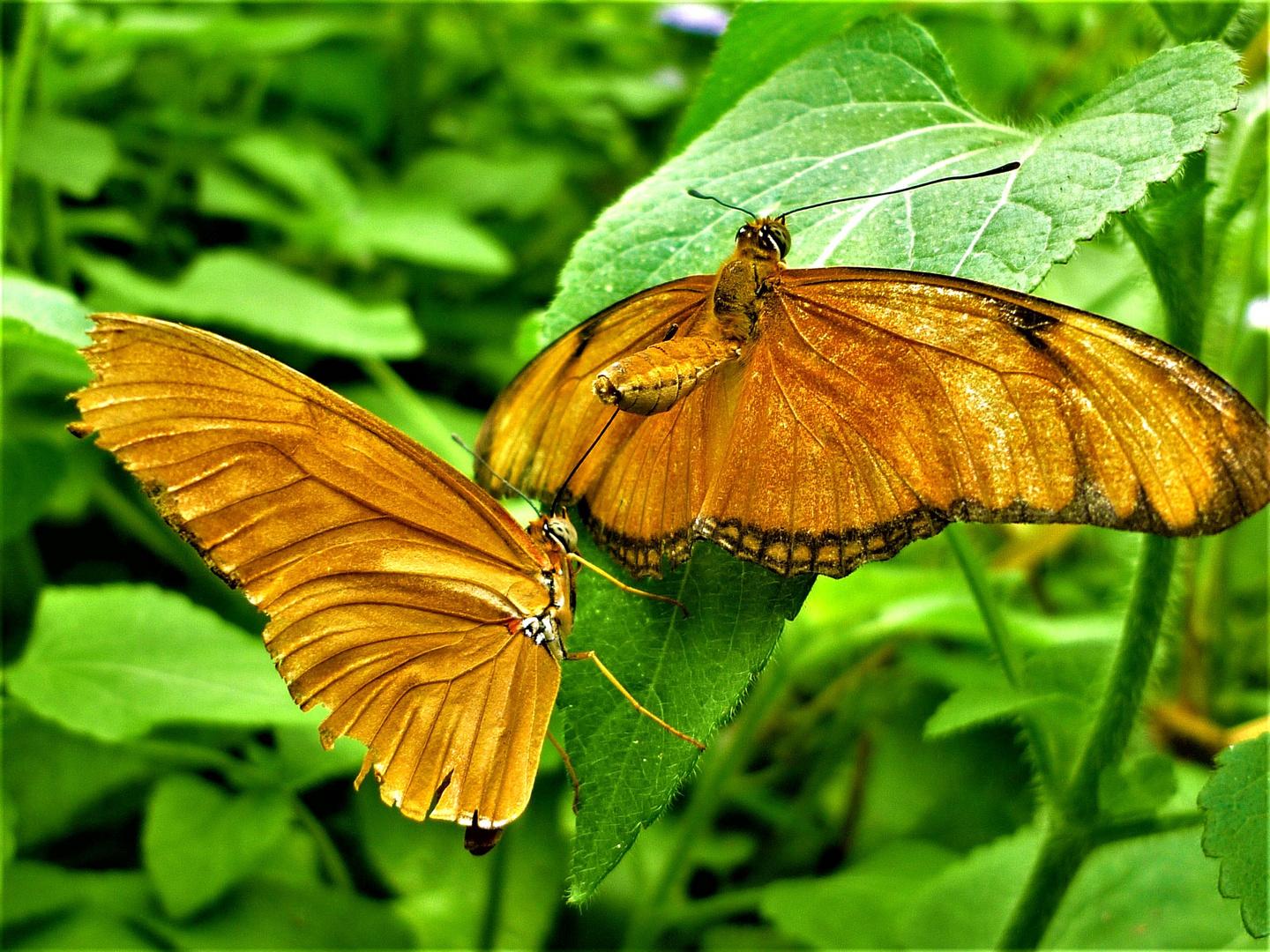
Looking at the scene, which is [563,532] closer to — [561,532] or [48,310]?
[561,532]

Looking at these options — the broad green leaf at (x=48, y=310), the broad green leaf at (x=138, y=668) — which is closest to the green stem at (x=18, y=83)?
the broad green leaf at (x=48, y=310)

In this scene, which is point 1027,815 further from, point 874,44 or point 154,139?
point 154,139

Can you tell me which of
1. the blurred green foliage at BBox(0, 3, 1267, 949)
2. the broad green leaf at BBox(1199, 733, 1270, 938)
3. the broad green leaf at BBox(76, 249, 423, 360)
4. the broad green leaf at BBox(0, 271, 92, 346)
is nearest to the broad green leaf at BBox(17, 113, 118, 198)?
the blurred green foliage at BBox(0, 3, 1267, 949)

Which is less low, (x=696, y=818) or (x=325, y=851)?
(x=696, y=818)

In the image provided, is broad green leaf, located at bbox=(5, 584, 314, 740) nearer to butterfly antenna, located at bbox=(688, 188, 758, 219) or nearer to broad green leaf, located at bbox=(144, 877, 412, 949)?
broad green leaf, located at bbox=(144, 877, 412, 949)

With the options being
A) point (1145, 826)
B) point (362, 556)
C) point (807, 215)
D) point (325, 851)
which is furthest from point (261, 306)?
point (1145, 826)

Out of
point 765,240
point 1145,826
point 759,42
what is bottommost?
point 1145,826

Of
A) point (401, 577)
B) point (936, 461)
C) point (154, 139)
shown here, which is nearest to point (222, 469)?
point (401, 577)
